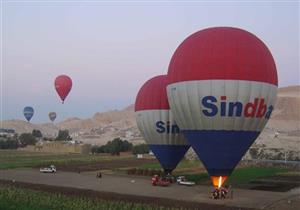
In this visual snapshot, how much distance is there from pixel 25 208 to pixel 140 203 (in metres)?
7.04

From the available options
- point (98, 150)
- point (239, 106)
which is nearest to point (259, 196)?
point (239, 106)

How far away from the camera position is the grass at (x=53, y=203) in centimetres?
2528

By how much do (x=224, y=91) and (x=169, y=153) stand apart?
10530 mm

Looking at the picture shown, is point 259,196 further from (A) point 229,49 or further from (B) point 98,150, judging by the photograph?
(B) point 98,150

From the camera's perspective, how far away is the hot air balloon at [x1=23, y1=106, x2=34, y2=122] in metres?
102

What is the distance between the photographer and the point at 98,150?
104m

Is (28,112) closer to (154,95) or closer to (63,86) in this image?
(63,86)

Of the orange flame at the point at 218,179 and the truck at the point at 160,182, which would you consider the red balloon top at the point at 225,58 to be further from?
the truck at the point at 160,182

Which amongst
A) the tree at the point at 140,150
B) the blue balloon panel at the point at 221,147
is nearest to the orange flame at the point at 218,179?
the blue balloon panel at the point at 221,147

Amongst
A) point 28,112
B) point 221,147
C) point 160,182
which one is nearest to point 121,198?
point 221,147

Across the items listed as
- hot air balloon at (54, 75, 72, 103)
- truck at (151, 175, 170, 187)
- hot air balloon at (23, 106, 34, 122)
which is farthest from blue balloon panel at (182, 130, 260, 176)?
hot air balloon at (23, 106, 34, 122)

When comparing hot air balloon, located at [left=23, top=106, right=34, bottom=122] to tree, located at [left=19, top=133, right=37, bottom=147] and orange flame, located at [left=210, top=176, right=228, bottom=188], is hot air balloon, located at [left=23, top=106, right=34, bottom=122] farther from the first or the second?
orange flame, located at [left=210, top=176, right=228, bottom=188]

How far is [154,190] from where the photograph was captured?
35.1 metres

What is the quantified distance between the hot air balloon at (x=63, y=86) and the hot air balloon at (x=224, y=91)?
37534 mm
